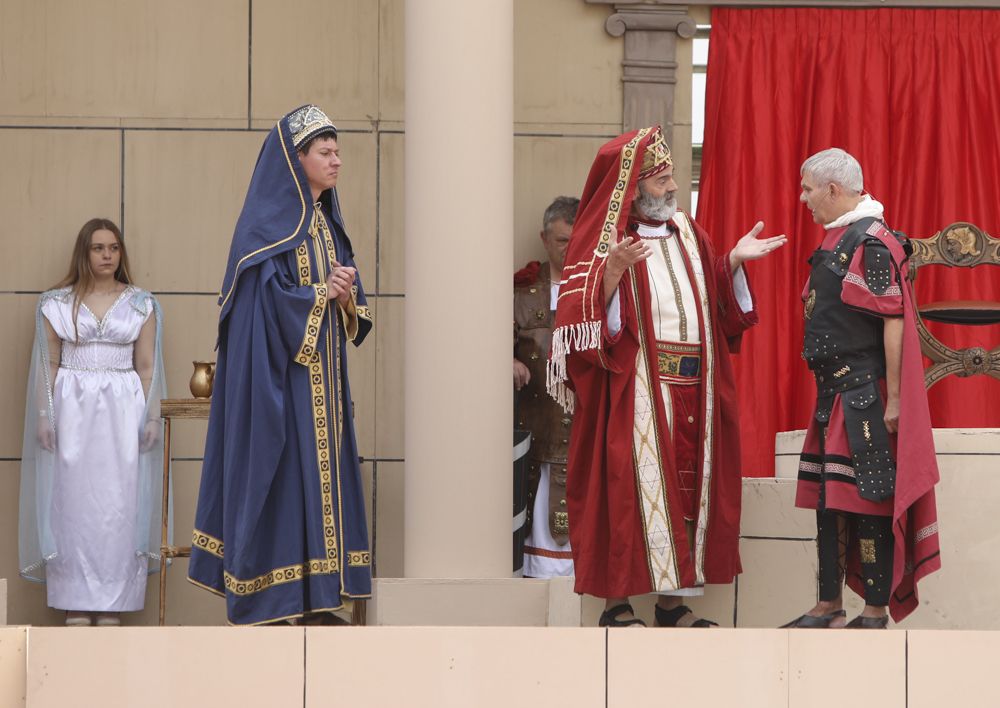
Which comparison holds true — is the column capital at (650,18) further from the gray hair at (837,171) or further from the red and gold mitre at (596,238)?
the gray hair at (837,171)

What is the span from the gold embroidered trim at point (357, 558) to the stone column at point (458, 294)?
1.06 feet

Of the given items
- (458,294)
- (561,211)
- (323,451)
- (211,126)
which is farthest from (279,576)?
(211,126)

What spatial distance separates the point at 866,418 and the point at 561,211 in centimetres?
225

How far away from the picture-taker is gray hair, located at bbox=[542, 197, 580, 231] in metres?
6.89

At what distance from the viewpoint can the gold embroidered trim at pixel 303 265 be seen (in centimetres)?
543

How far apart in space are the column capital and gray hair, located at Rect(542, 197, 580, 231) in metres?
0.88

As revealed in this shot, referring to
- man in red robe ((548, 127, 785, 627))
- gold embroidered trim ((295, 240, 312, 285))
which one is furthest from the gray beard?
gold embroidered trim ((295, 240, 312, 285))

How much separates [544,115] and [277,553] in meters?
2.86

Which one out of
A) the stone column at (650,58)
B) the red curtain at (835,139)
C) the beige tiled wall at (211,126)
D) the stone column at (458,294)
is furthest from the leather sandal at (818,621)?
the stone column at (650,58)

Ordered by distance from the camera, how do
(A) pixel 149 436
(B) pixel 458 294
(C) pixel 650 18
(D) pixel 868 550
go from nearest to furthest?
1. (D) pixel 868 550
2. (B) pixel 458 294
3. (A) pixel 149 436
4. (C) pixel 650 18

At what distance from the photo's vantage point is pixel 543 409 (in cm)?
684

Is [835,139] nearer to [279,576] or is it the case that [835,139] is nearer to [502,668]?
[279,576]

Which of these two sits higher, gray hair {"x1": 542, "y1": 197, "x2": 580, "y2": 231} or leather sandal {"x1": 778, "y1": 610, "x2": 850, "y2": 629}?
gray hair {"x1": 542, "y1": 197, "x2": 580, "y2": 231}

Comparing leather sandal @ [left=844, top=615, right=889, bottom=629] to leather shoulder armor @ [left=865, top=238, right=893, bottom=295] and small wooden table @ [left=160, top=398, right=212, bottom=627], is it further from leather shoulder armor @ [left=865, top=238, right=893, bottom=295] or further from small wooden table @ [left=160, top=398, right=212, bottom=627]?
small wooden table @ [left=160, top=398, right=212, bottom=627]
